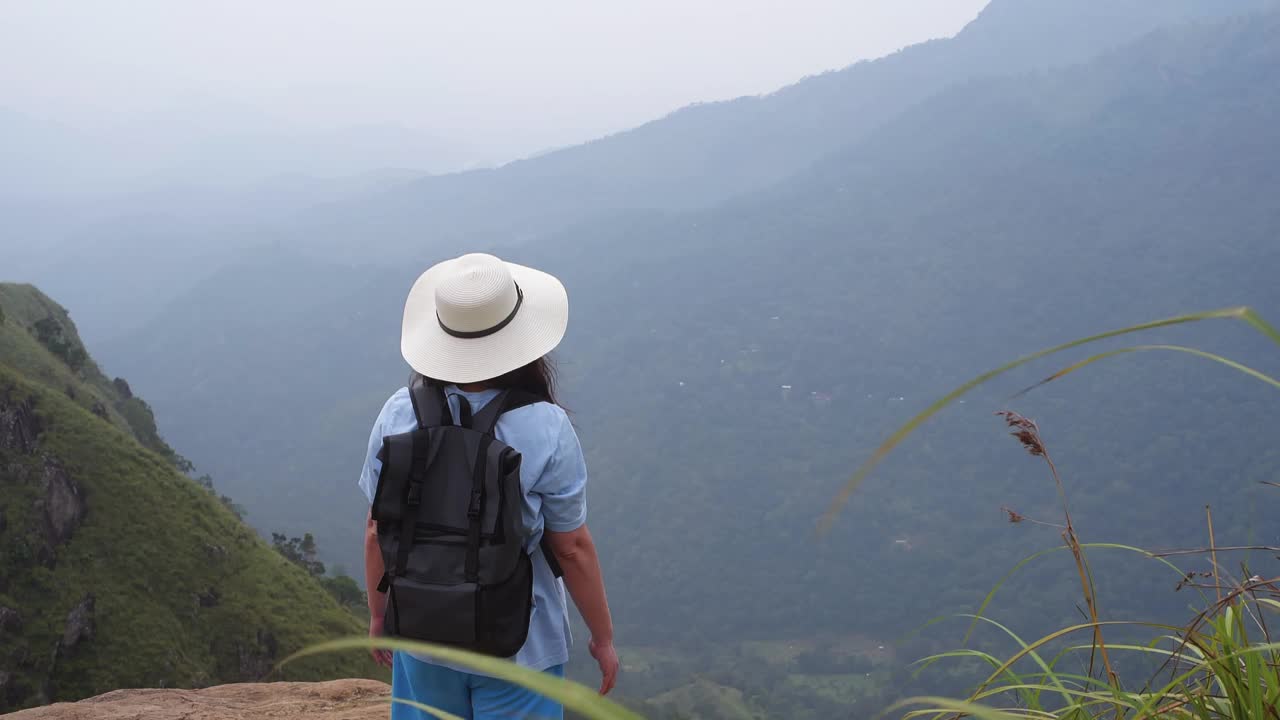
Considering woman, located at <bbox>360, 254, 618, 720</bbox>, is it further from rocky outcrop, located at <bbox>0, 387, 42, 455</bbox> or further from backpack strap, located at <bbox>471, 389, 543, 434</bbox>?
rocky outcrop, located at <bbox>0, 387, 42, 455</bbox>

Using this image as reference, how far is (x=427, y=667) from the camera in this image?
202 centimetres

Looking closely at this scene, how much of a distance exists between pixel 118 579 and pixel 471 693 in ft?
48.8

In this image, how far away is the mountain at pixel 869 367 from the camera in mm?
72562

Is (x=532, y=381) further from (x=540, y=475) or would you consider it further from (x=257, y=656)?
(x=257, y=656)

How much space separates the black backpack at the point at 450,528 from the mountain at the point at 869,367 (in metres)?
37.8

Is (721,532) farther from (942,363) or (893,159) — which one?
(893,159)

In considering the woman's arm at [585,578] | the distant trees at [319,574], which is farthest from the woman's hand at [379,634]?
the distant trees at [319,574]

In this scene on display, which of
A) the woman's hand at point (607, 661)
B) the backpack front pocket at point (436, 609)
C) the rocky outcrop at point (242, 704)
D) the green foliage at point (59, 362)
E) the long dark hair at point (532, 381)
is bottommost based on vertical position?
the rocky outcrop at point (242, 704)

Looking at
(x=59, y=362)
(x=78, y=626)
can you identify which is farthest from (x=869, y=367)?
(x=78, y=626)

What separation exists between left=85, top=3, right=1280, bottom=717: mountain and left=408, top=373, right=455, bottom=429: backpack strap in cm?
3769

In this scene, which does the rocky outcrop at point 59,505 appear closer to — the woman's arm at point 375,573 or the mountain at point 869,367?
the woman's arm at point 375,573

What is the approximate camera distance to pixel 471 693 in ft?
6.79

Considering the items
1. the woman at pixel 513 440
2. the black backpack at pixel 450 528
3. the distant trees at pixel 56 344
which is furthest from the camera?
the distant trees at pixel 56 344

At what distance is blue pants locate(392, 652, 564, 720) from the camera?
2016mm
